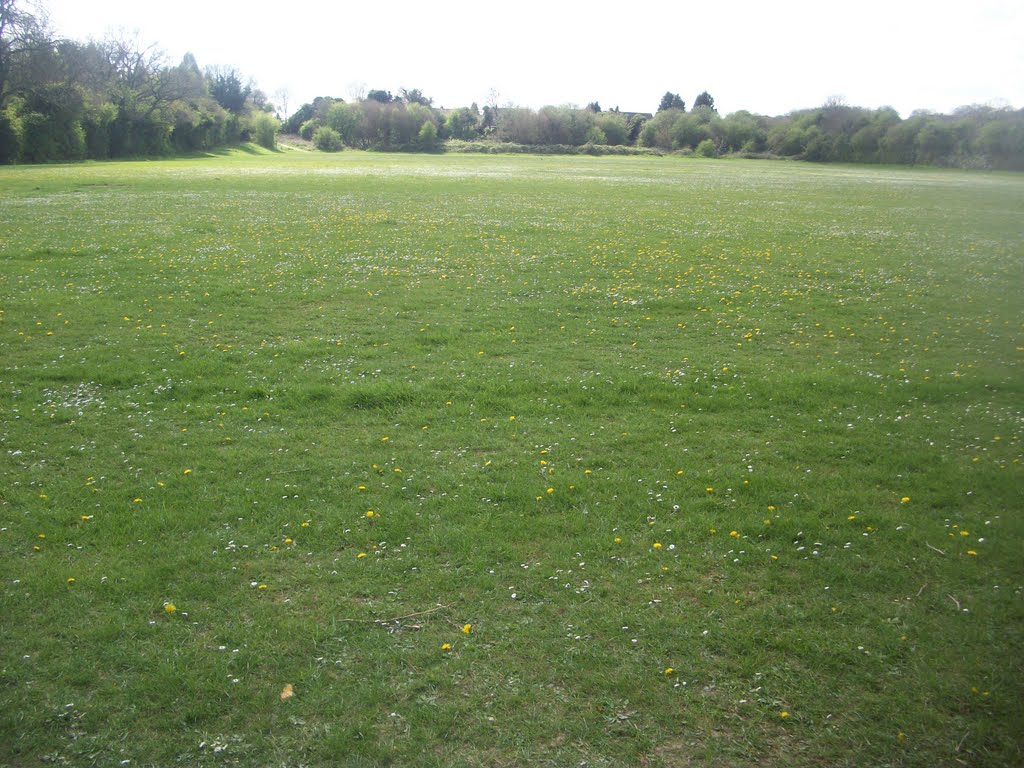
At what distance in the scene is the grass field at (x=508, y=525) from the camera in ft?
15.2

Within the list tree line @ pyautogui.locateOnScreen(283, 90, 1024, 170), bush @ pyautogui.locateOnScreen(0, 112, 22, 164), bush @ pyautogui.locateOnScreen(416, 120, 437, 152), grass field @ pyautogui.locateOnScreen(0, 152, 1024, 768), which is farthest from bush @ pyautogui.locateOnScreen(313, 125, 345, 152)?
grass field @ pyautogui.locateOnScreen(0, 152, 1024, 768)

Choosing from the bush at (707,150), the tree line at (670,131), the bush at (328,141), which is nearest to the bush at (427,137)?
the tree line at (670,131)

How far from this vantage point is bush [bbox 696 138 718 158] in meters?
107

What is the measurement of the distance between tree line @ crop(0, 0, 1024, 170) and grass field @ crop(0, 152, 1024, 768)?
15.5m

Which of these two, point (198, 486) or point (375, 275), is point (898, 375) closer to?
point (198, 486)

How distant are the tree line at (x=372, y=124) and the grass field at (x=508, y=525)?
15.5 meters

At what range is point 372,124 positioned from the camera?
126 m

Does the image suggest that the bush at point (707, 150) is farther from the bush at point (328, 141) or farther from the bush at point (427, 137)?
the bush at point (328, 141)

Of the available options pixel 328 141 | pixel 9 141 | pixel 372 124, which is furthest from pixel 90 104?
pixel 372 124

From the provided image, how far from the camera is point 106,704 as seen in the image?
470cm

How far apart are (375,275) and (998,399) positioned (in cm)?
1350

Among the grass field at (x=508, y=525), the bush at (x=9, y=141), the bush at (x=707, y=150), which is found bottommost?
the grass field at (x=508, y=525)

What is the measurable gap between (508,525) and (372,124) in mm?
131407

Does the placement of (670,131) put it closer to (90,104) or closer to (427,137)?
(427,137)
